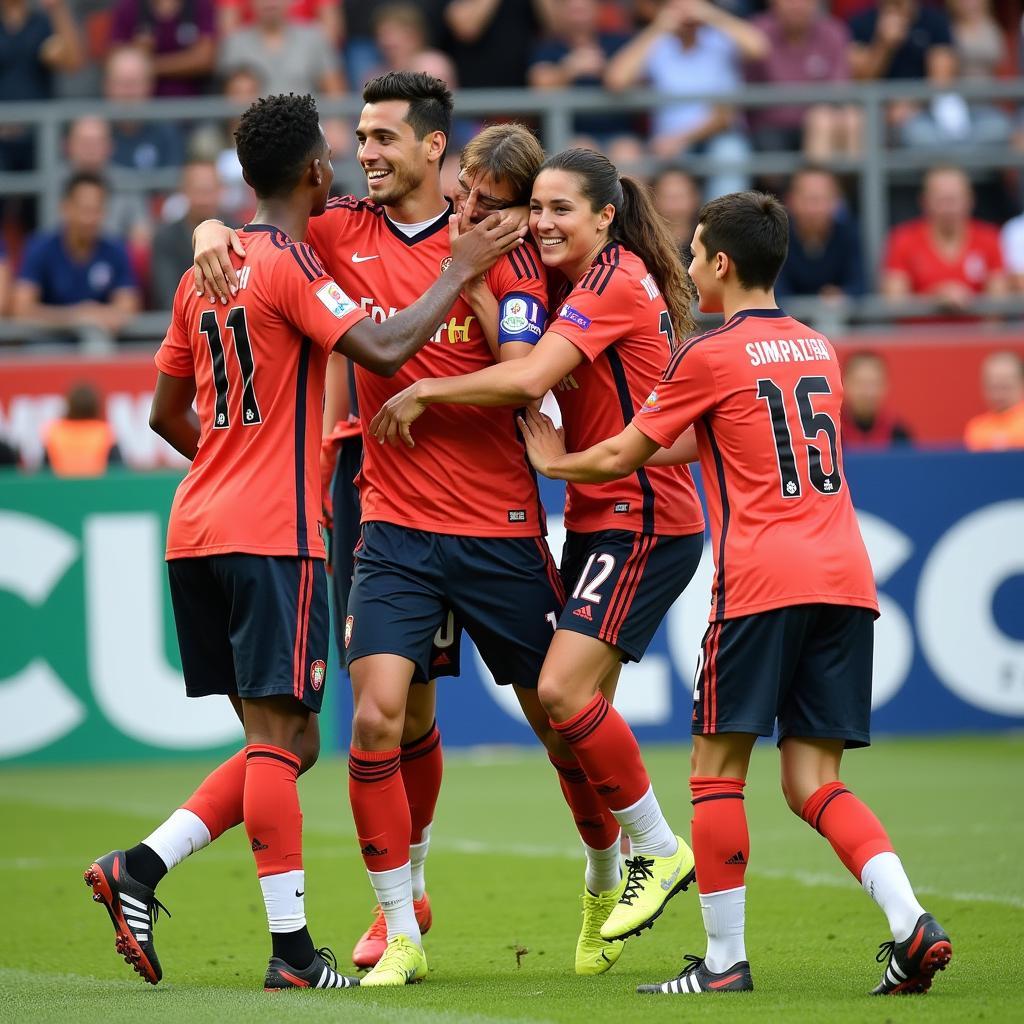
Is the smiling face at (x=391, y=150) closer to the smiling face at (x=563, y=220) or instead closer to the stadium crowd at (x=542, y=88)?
the smiling face at (x=563, y=220)

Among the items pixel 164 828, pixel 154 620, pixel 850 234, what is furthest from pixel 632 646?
pixel 850 234

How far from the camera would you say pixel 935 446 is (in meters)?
12.0

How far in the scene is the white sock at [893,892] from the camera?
15.7 feet

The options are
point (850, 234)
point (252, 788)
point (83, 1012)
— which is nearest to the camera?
point (83, 1012)

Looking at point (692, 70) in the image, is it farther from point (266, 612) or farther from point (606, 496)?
point (266, 612)

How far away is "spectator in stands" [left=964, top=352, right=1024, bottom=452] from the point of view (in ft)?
40.6

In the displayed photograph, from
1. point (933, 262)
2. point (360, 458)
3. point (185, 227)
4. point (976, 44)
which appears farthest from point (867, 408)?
point (360, 458)

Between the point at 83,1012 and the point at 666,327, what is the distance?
2.69 meters

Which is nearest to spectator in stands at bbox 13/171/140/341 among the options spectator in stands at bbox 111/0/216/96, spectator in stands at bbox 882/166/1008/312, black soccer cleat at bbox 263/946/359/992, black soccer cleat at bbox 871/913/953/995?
spectator in stands at bbox 111/0/216/96

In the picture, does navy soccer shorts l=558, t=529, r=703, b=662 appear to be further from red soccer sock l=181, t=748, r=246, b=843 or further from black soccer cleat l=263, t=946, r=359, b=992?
black soccer cleat l=263, t=946, r=359, b=992

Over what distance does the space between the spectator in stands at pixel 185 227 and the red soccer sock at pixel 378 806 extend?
7.46 metres

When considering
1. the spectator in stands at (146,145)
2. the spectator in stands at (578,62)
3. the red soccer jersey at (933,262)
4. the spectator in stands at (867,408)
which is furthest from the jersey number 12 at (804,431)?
the spectator in stands at (146,145)

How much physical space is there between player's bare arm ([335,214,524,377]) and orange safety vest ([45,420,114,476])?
680cm

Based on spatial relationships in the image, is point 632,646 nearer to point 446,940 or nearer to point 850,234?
point 446,940
